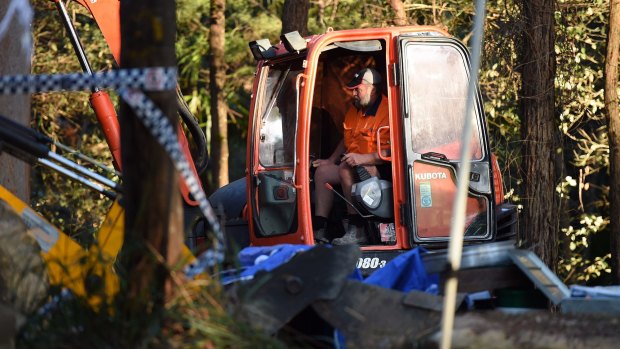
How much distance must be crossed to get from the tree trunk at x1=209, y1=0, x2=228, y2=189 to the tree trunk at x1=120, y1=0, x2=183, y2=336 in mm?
16144

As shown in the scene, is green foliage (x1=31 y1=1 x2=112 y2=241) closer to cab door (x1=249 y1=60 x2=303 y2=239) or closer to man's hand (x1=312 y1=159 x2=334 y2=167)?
cab door (x1=249 y1=60 x2=303 y2=239)

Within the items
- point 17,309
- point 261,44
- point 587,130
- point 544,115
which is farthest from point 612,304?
point 587,130

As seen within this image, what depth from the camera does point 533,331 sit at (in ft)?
18.6

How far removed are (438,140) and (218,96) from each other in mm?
12221

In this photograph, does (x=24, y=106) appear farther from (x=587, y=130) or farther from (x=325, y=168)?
(x=587, y=130)

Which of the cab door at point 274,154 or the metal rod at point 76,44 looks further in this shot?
the cab door at point 274,154

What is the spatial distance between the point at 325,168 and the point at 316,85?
3.68 ft

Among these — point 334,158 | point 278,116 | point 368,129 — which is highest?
point 278,116

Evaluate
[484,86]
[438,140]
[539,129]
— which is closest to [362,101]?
[438,140]

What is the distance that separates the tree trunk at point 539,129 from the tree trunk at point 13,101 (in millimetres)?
5037

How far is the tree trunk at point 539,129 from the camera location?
12734 millimetres

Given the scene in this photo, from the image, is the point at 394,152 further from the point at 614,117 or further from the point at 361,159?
the point at 614,117

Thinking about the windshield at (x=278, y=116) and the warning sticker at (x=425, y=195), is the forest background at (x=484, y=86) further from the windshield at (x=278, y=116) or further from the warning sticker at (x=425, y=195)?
the warning sticker at (x=425, y=195)

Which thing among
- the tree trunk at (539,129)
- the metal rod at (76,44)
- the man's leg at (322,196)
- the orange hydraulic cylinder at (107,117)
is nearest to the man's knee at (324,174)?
the man's leg at (322,196)
